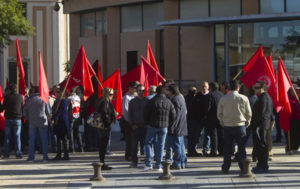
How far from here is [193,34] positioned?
100 feet

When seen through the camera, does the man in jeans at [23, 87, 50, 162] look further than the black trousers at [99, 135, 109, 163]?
Yes

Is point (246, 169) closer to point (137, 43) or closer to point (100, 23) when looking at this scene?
point (137, 43)

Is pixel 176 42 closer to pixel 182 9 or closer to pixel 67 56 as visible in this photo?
pixel 182 9

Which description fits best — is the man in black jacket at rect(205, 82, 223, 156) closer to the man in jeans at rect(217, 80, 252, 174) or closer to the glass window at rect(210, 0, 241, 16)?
the man in jeans at rect(217, 80, 252, 174)

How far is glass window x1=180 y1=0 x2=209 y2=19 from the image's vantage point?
30.3 meters

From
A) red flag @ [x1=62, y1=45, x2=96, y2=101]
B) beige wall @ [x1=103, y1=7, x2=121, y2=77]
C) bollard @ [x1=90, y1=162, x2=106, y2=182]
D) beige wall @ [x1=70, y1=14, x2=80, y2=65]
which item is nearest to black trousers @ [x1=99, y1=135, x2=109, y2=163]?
bollard @ [x1=90, y1=162, x2=106, y2=182]

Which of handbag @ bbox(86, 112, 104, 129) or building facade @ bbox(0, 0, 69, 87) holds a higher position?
building facade @ bbox(0, 0, 69, 87)

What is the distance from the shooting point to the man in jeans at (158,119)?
48.9 feet

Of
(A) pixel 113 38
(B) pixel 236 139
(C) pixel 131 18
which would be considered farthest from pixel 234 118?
(A) pixel 113 38

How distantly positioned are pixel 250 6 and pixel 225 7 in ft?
3.76

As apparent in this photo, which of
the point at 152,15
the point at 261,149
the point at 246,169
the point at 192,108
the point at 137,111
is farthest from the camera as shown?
the point at 152,15

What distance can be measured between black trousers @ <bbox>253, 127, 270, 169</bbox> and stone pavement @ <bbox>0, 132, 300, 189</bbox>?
0.28 m

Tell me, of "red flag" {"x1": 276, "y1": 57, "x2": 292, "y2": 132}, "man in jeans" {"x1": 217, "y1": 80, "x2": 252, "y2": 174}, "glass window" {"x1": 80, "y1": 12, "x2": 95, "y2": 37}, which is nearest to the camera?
"man in jeans" {"x1": 217, "y1": 80, "x2": 252, "y2": 174}

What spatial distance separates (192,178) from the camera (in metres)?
14.0
